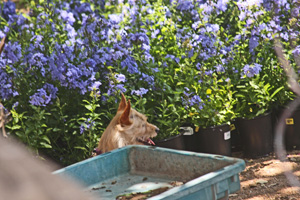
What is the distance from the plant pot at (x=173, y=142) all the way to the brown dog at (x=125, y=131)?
1.27ft

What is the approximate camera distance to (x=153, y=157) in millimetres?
2947

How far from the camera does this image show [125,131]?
4332 millimetres

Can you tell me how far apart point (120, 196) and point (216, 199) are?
652 millimetres

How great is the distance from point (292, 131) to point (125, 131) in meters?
2.21

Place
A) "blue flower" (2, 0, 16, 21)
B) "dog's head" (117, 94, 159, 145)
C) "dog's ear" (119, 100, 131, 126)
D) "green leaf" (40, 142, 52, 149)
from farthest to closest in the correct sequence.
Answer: "blue flower" (2, 0, 16, 21) < "green leaf" (40, 142, 52, 149) < "dog's head" (117, 94, 159, 145) < "dog's ear" (119, 100, 131, 126)

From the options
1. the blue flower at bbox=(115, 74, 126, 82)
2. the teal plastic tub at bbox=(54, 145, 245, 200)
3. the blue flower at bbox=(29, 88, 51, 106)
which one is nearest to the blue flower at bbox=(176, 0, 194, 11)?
the blue flower at bbox=(115, 74, 126, 82)

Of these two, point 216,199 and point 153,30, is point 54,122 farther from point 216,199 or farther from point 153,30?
point 216,199

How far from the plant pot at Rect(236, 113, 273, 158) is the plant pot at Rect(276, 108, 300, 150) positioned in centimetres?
18

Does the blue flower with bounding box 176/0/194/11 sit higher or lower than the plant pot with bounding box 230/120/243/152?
higher

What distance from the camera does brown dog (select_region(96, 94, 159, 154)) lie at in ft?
13.9

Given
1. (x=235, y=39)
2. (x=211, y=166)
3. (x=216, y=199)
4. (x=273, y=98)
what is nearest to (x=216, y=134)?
(x=273, y=98)

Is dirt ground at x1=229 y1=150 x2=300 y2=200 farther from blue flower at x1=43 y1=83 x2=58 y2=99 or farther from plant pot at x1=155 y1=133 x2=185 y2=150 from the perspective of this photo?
blue flower at x1=43 y1=83 x2=58 y2=99

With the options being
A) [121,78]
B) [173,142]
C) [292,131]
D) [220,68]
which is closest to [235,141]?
[292,131]

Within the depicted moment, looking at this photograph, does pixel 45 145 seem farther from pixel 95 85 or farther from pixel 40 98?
pixel 95 85
